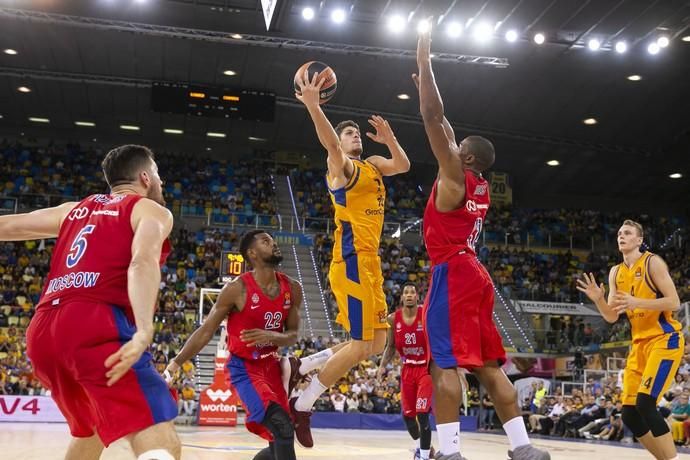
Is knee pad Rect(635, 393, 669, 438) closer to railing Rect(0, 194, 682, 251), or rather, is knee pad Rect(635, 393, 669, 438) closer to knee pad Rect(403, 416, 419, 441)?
knee pad Rect(403, 416, 419, 441)

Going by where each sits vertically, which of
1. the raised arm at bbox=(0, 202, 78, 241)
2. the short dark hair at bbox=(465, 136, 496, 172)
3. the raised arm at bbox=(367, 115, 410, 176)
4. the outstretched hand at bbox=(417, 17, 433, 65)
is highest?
the outstretched hand at bbox=(417, 17, 433, 65)

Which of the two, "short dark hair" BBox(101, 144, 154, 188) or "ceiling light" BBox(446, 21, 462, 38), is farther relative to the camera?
"ceiling light" BBox(446, 21, 462, 38)

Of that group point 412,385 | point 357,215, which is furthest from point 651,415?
point 412,385

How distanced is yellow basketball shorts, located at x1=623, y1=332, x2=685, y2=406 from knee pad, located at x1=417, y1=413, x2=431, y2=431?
2300 mm

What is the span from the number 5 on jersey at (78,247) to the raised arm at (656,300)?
4.18m

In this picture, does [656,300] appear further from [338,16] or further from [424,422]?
[338,16]

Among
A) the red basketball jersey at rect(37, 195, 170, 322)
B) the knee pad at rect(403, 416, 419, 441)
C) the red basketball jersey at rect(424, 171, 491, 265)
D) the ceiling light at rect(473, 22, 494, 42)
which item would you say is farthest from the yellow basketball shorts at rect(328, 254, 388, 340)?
the ceiling light at rect(473, 22, 494, 42)

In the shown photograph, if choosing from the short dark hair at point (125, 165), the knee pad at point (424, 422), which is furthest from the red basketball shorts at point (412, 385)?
the short dark hair at point (125, 165)

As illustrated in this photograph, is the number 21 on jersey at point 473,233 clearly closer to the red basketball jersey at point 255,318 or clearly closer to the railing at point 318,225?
the red basketball jersey at point 255,318

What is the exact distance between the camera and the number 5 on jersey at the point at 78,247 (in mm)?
3030

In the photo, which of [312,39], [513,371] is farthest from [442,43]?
[513,371]

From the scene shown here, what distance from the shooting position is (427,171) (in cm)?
3036

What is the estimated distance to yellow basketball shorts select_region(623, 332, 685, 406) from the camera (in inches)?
232

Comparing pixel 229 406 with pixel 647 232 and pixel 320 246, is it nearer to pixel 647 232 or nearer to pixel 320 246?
pixel 320 246
